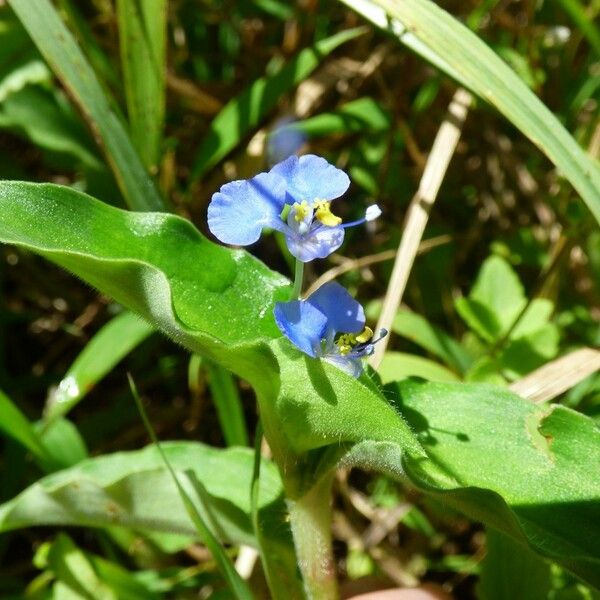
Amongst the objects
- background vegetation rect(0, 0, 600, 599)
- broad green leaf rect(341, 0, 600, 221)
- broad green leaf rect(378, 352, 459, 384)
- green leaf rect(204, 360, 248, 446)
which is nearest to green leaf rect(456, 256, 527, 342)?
background vegetation rect(0, 0, 600, 599)

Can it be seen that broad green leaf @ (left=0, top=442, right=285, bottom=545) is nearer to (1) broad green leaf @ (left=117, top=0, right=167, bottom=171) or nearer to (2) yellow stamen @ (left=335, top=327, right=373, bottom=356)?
(2) yellow stamen @ (left=335, top=327, right=373, bottom=356)

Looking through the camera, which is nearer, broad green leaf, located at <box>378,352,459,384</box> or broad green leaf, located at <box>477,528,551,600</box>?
broad green leaf, located at <box>477,528,551,600</box>

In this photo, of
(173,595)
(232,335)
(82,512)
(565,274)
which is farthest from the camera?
(565,274)

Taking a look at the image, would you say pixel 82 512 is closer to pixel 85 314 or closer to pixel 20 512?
pixel 20 512

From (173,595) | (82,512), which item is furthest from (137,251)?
(173,595)

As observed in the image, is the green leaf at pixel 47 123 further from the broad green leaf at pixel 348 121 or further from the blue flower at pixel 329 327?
the blue flower at pixel 329 327
